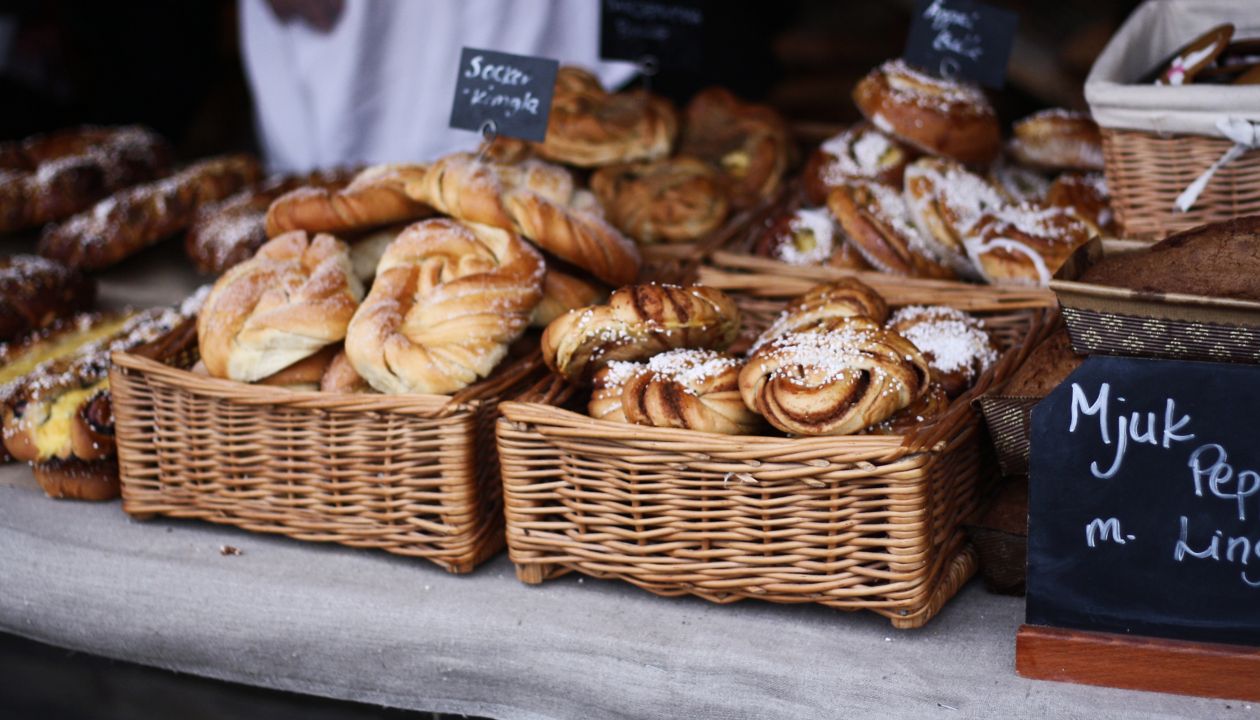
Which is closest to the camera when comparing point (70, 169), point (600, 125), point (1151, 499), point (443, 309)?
point (1151, 499)

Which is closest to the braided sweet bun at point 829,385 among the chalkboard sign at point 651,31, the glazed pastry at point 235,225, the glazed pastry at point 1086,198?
the glazed pastry at point 1086,198

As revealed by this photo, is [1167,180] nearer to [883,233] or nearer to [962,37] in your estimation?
[883,233]

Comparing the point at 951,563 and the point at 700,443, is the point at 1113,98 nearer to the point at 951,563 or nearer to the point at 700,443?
the point at 951,563

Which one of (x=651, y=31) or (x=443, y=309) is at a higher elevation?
(x=651, y=31)

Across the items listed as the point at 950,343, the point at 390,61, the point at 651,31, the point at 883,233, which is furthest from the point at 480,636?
the point at 390,61

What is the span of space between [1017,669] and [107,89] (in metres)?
4.84

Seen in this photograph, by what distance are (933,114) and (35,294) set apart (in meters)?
2.36

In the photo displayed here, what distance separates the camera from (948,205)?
2484mm

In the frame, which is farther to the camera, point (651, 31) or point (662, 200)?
point (651, 31)

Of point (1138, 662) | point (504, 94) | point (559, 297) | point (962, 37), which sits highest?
point (962, 37)

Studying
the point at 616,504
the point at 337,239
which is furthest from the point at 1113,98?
the point at 337,239

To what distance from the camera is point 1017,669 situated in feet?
5.21

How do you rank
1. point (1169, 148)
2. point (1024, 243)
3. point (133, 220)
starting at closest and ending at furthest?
point (1169, 148), point (1024, 243), point (133, 220)

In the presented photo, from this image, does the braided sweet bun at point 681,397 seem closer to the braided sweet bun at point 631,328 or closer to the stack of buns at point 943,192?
the braided sweet bun at point 631,328
